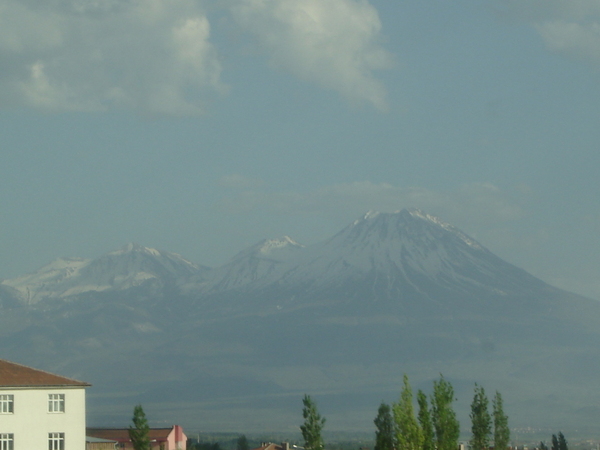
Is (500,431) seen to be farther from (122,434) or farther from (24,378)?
(24,378)

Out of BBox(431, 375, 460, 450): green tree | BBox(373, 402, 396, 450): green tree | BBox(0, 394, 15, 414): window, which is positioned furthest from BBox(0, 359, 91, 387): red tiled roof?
BBox(373, 402, 396, 450): green tree

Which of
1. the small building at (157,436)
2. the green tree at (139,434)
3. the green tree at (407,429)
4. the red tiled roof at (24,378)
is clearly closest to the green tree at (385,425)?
the green tree at (139,434)

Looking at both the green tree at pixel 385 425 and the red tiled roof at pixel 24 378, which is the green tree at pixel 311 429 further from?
the red tiled roof at pixel 24 378

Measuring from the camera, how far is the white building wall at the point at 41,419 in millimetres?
67312

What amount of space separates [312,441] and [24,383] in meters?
27.2

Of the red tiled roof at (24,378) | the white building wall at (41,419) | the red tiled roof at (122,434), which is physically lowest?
the white building wall at (41,419)

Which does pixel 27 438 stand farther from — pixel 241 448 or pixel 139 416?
pixel 241 448

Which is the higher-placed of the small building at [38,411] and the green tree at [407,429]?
the small building at [38,411]

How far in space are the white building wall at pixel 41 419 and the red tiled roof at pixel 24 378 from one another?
1.06 ft

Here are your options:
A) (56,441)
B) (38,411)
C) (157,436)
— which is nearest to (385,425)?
(56,441)

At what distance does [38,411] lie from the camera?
6819 centimetres

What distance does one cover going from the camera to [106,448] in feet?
276

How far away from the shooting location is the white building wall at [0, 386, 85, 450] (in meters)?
67.3

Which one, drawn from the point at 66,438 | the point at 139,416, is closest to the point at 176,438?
the point at 139,416
